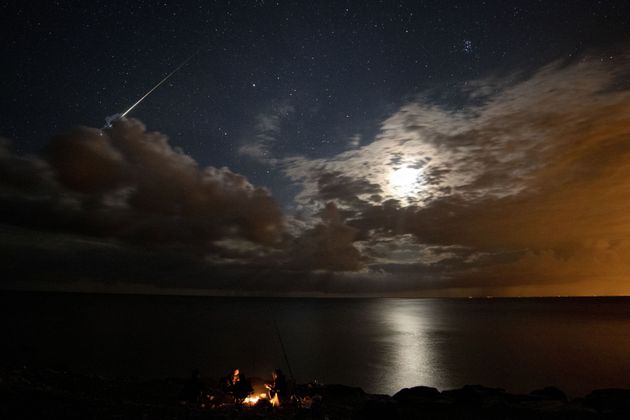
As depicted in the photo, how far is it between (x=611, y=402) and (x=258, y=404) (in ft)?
57.5

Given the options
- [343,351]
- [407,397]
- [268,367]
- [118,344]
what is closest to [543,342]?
[343,351]

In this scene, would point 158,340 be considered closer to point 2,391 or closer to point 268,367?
point 268,367

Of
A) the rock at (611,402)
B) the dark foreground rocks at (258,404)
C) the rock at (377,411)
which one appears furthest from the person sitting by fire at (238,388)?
the rock at (611,402)

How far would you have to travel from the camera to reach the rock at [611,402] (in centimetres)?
1825

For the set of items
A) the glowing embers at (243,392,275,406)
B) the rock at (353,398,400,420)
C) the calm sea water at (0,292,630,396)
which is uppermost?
the rock at (353,398,400,420)

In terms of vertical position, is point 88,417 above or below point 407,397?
above

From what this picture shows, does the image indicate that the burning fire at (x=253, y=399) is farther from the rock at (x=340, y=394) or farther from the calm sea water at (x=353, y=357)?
the calm sea water at (x=353, y=357)

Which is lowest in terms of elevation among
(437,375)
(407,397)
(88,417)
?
(437,375)

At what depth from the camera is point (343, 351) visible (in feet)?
191

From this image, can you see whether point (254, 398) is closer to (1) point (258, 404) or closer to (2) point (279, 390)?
(1) point (258, 404)

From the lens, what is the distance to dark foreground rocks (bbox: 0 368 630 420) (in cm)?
1312

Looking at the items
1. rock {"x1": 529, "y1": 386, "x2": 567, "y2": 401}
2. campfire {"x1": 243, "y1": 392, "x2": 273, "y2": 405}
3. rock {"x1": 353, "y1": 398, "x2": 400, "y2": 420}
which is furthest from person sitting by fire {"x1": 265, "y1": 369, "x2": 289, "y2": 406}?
rock {"x1": 529, "y1": 386, "x2": 567, "y2": 401}

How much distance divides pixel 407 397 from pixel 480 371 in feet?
91.2

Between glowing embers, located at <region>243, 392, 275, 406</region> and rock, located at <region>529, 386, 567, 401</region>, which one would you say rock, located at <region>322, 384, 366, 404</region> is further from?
rock, located at <region>529, 386, 567, 401</region>
